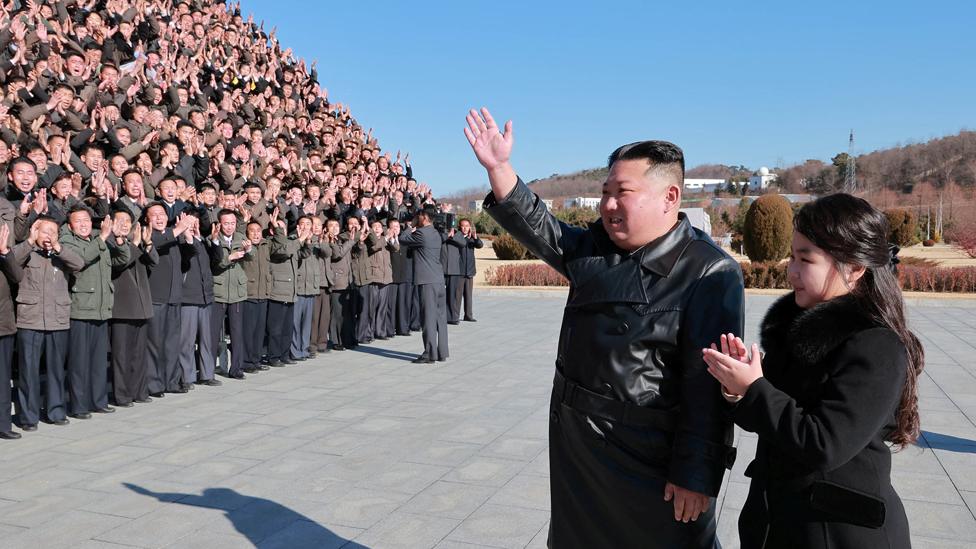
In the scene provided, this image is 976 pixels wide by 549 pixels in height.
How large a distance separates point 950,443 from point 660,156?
511cm

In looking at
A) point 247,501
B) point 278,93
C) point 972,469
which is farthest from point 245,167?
point 972,469

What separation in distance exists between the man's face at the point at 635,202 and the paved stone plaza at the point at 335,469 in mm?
2212

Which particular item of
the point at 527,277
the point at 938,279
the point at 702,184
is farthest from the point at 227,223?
the point at 702,184

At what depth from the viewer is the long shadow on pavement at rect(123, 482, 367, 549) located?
397 centimetres

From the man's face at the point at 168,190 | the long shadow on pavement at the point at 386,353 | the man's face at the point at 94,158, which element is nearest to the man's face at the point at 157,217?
the man's face at the point at 168,190

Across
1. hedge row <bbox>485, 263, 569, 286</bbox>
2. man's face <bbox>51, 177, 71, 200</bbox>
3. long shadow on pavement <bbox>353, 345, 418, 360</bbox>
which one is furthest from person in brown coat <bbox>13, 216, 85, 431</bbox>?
hedge row <bbox>485, 263, 569, 286</bbox>

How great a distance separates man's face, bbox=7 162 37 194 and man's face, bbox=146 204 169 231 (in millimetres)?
1027

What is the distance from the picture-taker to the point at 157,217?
751cm

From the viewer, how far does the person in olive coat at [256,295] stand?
900 cm

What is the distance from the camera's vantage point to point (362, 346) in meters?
11.3

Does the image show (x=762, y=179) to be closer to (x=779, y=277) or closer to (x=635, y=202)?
(x=779, y=277)

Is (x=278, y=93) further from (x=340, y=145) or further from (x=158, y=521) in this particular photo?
(x=158, y=521)

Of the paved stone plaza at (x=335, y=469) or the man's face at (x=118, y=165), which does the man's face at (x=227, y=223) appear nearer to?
the man's face at (x=118, y=165)

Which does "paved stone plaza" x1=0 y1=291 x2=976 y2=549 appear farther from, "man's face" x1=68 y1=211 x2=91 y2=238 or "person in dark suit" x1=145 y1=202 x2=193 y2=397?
"man's face" x1=68 y1=211 x2=91 y2=238
